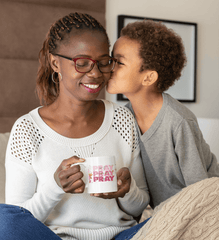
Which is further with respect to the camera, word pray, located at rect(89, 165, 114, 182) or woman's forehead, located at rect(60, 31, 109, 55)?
woman's forehead, located at rect(60, 31, 109, 55)

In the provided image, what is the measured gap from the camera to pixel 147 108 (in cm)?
124

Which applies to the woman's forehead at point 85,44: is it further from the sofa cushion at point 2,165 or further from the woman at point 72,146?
the sofa cushion at point 2,165

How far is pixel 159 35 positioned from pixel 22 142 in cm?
65

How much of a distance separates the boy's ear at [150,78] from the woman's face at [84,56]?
0.74 ft

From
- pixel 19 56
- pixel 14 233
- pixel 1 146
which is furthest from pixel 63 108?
pixel 19 56

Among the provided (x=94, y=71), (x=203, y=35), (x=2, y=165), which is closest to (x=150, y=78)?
(x=94, y=71)

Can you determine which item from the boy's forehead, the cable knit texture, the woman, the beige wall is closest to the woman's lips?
the woman

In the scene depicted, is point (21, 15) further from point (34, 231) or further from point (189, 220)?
point (189, 220)

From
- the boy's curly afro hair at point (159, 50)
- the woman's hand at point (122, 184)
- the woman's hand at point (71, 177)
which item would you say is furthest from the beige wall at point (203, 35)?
the woman's hand at point (71, 177)

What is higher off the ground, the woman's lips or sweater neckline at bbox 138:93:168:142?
the woman's lips

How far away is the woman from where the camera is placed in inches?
40.3

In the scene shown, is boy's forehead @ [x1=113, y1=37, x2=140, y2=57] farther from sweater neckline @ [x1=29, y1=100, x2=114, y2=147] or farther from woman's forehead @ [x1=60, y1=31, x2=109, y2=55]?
sweater neckline @ [x1=29, y1=100, x2=114, y2=147]

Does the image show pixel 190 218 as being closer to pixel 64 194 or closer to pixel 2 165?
pixel 64 194

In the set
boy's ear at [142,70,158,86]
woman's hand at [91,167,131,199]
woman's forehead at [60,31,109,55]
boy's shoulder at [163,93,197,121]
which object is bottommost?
woman's hand at [91,167,131,199]
